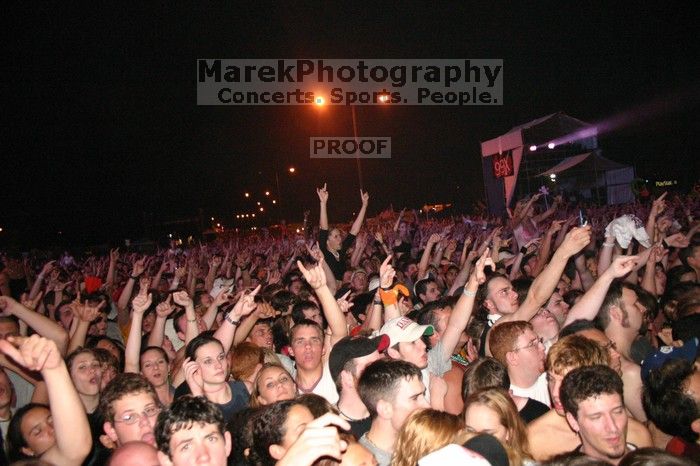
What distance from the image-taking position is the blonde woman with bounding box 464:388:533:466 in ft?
9.29

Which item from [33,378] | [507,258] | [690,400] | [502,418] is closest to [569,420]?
[502,418]

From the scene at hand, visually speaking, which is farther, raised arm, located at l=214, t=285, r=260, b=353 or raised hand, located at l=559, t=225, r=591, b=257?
raised arm, located at l=214, t=285, r=260, b=353

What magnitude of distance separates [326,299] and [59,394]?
7.28 feet

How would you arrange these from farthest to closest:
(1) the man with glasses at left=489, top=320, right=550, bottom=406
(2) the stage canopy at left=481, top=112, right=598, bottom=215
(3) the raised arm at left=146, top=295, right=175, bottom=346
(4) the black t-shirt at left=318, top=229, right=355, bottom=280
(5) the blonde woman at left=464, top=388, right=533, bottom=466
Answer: (2) the stage canopy at left=481, top=112, right=598, bottom=215 → (4) the black t-shirt at left=318, top=229, right=355, bottom=280 → (3) the raised arm at left=146, top=295, right=175, bottom=346 → (1) the man with glasses at left=489, top=320, right=550, bottom=406 → (5) the blonde woman at left=464, top=388, right=533, bottom=466

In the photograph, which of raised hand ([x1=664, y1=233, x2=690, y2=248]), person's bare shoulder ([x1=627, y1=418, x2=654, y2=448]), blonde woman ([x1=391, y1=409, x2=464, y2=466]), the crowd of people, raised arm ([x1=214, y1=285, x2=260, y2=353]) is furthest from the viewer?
raised hand ([x1=664, y1=233, x2=690, y2=248])

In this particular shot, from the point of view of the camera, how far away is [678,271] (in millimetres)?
6332

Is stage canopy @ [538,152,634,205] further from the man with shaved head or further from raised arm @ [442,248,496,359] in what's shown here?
the man with shaved head

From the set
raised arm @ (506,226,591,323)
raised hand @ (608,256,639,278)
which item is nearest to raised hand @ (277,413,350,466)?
raised arm @ (506,226,591,323)

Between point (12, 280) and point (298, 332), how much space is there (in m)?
6.99

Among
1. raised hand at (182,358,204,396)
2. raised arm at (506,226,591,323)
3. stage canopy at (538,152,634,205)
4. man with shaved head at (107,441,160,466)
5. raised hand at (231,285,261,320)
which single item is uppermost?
stage canopy at (538,152,634,205)

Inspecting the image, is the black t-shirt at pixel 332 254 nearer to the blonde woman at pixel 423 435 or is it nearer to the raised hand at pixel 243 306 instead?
the raised hand at pixel 243 306

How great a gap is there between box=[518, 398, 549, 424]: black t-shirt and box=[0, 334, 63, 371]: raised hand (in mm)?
2760

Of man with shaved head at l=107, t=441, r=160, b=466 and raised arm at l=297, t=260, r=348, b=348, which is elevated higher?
raised arm at l=297, t=260, r=348, b=348

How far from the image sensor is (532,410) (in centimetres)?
356
